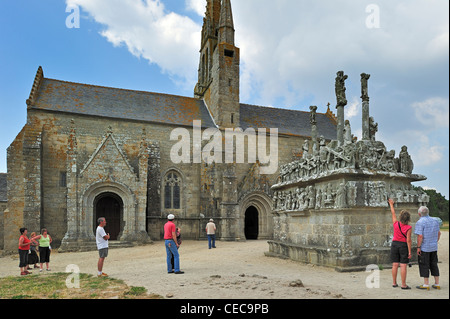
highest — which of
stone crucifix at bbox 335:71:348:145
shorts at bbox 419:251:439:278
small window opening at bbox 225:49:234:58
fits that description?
small window opening at bbox 225:49:234:58

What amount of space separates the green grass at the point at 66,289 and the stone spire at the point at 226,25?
2165 cm

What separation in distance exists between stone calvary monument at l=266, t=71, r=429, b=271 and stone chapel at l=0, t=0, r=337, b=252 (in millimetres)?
11333

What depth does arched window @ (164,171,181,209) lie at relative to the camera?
23031 millimetres

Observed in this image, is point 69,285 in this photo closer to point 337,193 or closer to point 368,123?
point 337,193

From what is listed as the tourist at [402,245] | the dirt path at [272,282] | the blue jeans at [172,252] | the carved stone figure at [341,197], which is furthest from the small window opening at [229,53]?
the tourist at [402,245]

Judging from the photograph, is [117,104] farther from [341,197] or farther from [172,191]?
[341,197]

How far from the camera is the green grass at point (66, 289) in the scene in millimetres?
6348

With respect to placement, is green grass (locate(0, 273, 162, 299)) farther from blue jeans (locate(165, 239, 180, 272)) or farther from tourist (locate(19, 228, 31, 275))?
blue jeans (locate(165, 239, 180, 272))

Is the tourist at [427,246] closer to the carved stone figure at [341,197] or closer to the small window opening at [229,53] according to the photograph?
the carved stone figure at [341,197]

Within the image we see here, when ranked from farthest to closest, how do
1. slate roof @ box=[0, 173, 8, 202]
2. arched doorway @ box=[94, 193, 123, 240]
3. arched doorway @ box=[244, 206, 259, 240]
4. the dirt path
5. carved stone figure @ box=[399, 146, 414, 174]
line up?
slate roof @ box=[0, 173, 8, 202] → arched doorway @ box=[244, 206, 259, 240] → arched doorway @ box=[94, 193, 123, 240] → carved stone figure @ box=[399, 146, 414, 174] → the dirt path

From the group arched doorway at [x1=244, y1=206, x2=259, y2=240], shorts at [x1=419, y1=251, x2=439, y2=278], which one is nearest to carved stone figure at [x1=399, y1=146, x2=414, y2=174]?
shorts at [x1=419, y1=251, x2=439, y2=278]

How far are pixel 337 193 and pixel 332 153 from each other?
120 cm

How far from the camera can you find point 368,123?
10.1 m

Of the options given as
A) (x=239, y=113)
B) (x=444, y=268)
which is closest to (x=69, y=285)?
(x=444, y=268)
